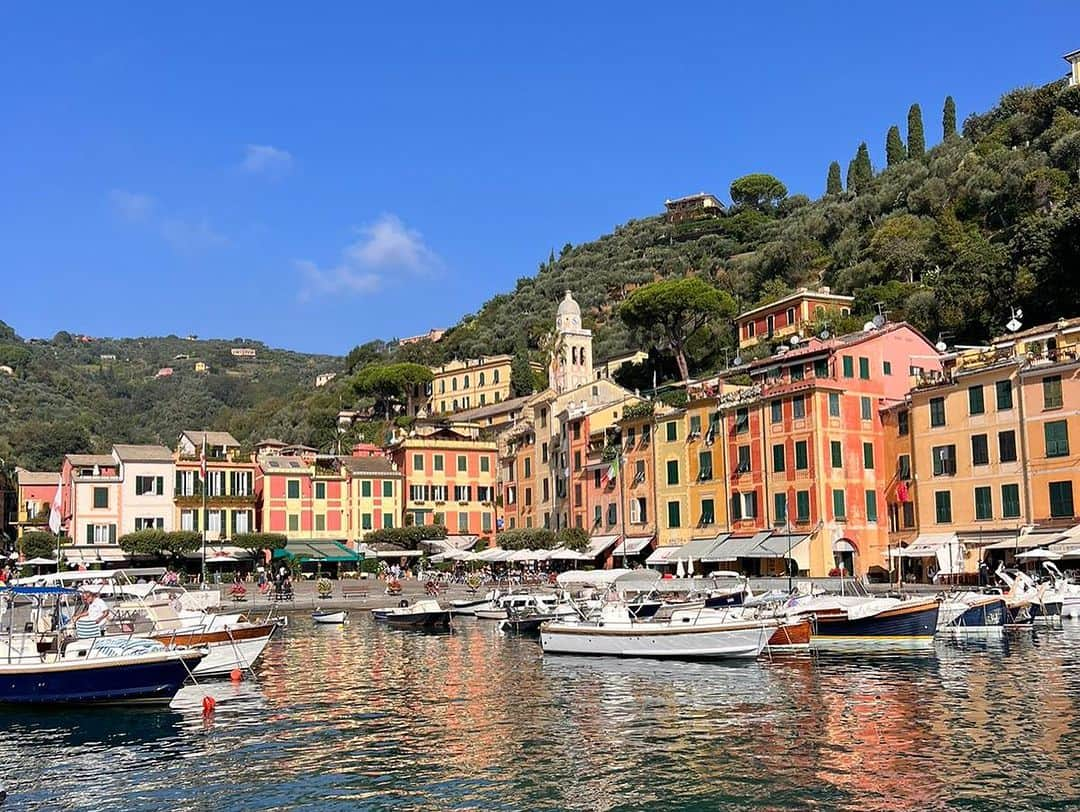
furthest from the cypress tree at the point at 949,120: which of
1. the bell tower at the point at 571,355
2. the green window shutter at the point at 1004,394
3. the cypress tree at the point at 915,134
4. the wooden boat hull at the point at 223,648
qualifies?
the wooden boat hull at the point at 223,648

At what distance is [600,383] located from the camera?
8856cm

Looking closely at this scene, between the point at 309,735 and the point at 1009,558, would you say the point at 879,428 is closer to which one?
the point at 1009,558

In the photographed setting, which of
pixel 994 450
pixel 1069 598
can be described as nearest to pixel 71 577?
pixel 1069 598

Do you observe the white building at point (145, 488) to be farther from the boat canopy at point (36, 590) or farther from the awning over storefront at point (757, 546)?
the boat canopy at point (36, 590)

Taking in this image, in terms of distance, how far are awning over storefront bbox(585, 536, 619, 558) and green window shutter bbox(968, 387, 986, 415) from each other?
25981mm

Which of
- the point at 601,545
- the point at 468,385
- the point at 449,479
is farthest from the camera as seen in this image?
the point at 468,385

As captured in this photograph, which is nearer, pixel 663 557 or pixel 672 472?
pixel 663 557

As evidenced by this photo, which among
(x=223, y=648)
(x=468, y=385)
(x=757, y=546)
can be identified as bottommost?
(x=223, y=648)

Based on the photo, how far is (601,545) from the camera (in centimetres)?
7550

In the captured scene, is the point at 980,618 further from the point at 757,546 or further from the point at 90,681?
the point at 90,681

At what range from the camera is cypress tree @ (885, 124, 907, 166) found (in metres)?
141

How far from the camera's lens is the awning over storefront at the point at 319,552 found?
82.2m

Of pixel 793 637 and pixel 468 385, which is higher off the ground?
pixel 468 385

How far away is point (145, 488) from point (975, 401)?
58.9 metres
